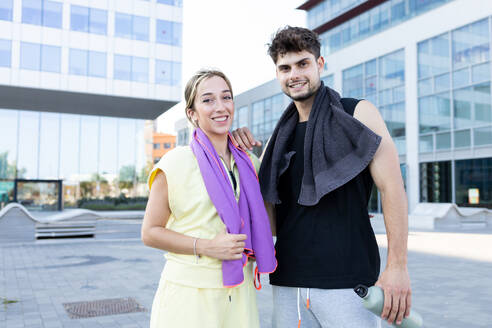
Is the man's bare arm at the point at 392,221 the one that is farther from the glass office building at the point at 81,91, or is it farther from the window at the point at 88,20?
the window at the point at 88,20

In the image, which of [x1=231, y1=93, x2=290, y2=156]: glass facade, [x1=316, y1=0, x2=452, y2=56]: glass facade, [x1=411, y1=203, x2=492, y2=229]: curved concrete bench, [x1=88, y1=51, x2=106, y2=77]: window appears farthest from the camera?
[x1=231, y1=93, x2=290, y2=156]: glass facade

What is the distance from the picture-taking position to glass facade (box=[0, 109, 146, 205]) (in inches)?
1219

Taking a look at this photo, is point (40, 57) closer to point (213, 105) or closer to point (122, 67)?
point (122, 67)

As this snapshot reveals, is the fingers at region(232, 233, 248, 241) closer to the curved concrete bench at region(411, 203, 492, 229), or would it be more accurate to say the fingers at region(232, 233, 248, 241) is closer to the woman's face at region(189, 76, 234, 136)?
the woman's face at region(189, 76, 234, 136)

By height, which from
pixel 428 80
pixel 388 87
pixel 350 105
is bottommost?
pixel 350 105

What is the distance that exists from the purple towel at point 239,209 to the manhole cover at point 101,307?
153 inches

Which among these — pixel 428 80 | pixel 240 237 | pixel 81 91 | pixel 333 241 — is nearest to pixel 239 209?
pixel 240 237

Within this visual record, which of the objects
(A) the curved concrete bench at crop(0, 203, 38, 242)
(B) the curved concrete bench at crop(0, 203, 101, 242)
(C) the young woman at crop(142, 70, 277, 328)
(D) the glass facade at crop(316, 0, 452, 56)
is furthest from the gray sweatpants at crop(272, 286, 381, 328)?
(D) the glass facade at crop(316, 0, 452, 56)

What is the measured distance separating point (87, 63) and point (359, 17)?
1748cm

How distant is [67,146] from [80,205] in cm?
456

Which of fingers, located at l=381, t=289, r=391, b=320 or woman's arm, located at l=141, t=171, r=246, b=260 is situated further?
woman's arm, located at l=141, t=171, r=246, b=260

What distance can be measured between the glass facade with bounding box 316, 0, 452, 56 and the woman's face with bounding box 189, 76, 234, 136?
1999cm

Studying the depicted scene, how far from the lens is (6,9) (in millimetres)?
26203

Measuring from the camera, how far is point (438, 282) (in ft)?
22.5
